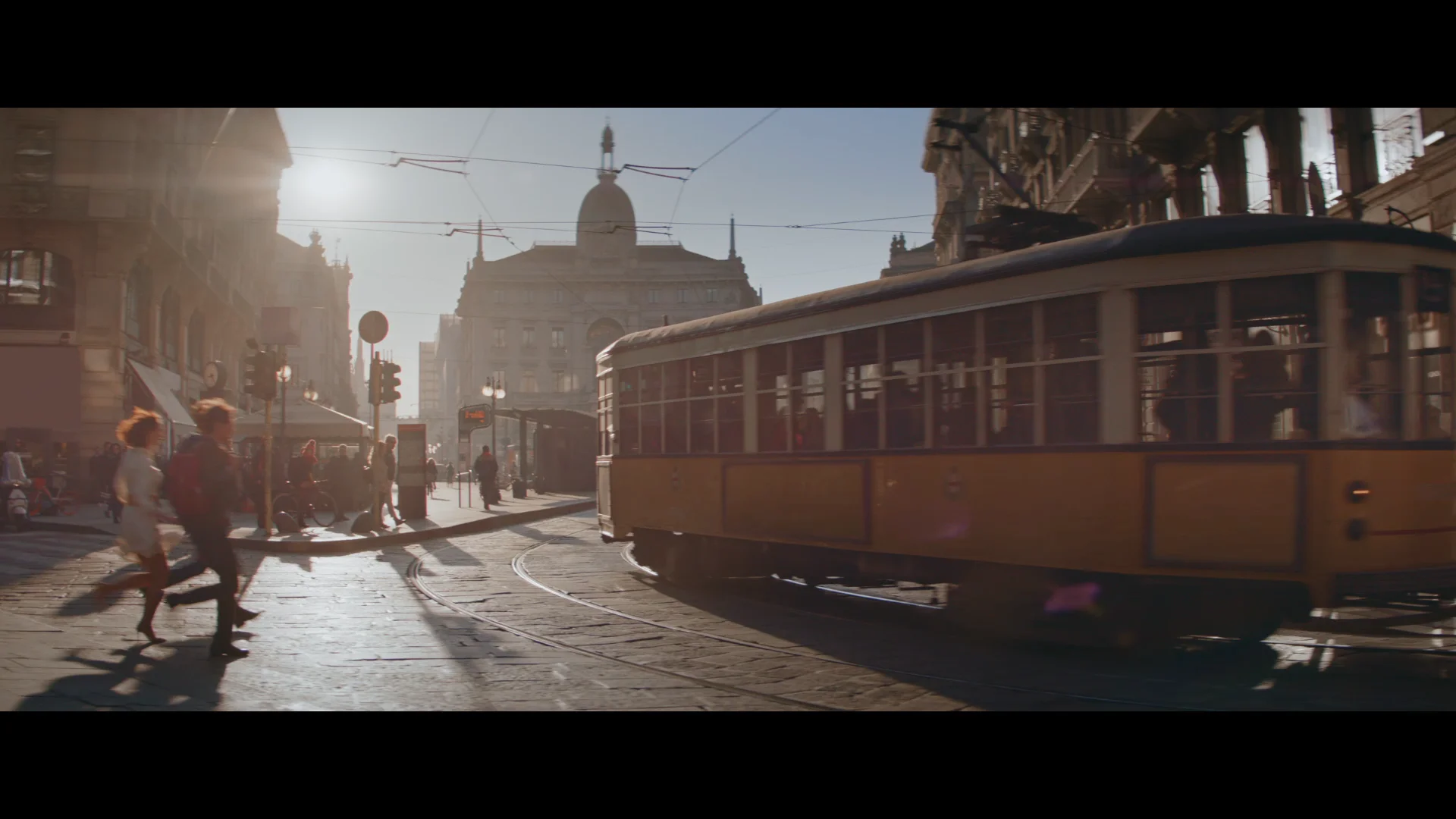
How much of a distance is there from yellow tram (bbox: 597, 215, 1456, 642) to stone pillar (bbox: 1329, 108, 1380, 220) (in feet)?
34.2

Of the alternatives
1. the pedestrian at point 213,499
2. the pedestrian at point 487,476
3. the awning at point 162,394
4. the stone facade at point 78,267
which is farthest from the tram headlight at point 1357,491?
the awning at point 162,394

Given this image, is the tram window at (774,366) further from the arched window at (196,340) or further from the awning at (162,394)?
the arched window at (196,340)

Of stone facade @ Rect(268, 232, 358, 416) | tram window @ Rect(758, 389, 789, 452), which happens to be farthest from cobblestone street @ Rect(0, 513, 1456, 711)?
stone facade @ Rect(268, 232, 358, 416)

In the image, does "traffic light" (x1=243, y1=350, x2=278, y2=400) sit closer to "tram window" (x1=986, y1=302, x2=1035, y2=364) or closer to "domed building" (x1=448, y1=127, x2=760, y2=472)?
"tram window" (x1=986, y1=302, x2=1035, y2=364)

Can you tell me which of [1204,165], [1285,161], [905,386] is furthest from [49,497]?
[1285,161]

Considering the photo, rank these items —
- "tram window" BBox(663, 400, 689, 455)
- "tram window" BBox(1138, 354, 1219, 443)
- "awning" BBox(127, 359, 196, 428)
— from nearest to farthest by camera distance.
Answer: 1. "tram window" BBox(1138, 354, 1219, 443)
2. "tram window" BBox(663, 400, 689, 455)
3. "awning" BBox(127, 359, 196, 428)

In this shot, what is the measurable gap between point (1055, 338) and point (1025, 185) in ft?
78.4

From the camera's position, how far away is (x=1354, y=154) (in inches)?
669

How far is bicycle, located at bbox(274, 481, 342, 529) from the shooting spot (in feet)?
64.7

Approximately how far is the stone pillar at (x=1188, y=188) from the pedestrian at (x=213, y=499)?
16.6m

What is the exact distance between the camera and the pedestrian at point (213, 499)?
718 cm

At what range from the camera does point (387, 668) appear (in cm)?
718
